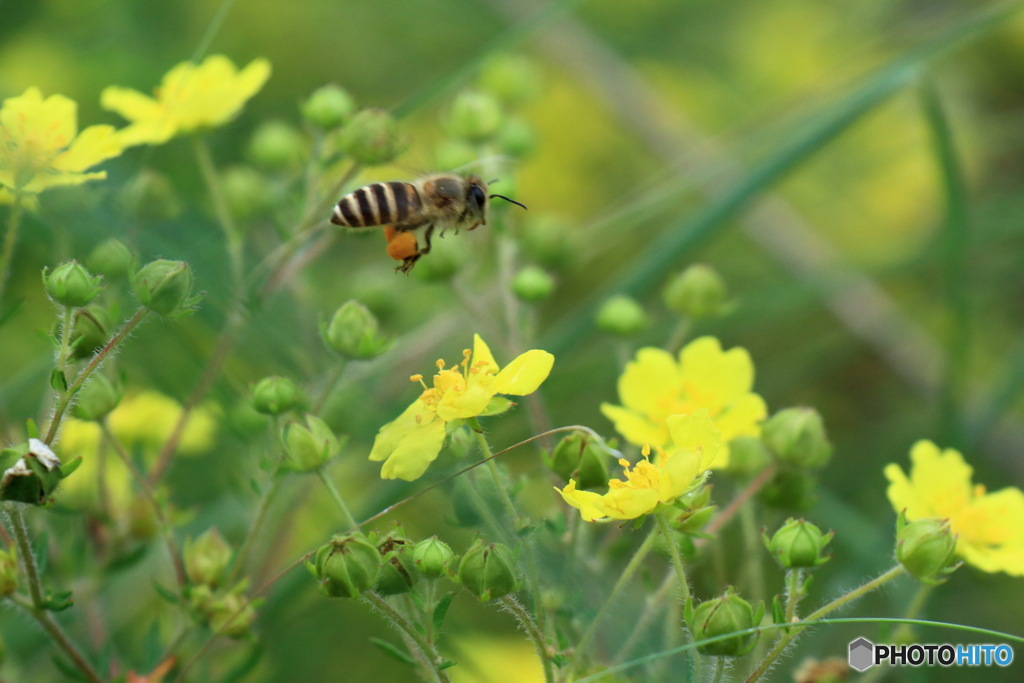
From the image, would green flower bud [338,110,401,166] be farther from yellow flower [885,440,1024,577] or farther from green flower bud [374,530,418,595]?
yellow flower [885,440,1024,577]

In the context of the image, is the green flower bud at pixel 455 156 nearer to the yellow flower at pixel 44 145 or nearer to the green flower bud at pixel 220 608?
the yellow flower at pixel 44 145

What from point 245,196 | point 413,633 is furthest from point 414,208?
point 413,633

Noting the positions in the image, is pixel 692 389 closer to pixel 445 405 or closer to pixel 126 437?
pixel 445 405

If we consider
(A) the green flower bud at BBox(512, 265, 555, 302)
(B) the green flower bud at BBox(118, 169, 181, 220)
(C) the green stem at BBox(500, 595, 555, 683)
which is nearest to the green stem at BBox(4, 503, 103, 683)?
(C) the green stem at BBox(500, 595, 555, 683)

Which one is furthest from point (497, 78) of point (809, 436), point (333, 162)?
point (809, 436)

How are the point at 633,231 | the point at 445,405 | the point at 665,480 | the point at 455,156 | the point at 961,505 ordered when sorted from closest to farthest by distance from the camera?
the point at 665,480
the point at 445,405
the point at 961,505
the point at 455,156
the point at 633,231

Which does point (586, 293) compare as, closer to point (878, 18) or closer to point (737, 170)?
point (737, 170)

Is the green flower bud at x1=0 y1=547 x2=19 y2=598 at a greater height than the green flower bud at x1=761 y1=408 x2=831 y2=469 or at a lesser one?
lesser
